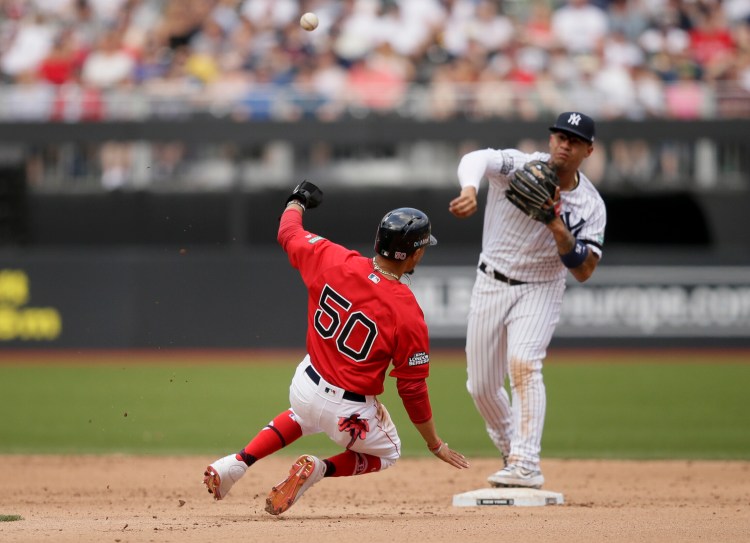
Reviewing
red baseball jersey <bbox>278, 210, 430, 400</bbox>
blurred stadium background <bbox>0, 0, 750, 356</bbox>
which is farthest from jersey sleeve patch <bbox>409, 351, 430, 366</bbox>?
blurred stadium background <bbox>0, 0, 750, 356</bbox>

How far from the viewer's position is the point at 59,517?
588cm

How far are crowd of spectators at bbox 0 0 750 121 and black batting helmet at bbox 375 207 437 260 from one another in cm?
943

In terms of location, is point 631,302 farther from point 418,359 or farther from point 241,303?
point 418,359

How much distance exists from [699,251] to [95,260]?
302 inches

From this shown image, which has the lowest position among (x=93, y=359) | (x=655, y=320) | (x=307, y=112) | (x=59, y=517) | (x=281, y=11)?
(x=93, y=359)

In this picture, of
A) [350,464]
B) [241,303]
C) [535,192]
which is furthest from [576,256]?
[241,303]

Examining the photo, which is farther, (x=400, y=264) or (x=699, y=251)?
(x=699, y=251)

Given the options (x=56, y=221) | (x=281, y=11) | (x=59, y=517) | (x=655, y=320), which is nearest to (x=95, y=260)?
(x=56, y=221)

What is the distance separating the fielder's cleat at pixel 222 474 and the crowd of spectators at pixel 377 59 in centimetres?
961

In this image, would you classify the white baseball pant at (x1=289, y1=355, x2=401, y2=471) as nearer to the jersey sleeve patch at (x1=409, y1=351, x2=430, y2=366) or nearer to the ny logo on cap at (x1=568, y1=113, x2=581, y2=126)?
the jersey sleeve patch at (x1=409, y1=351, x2=430, y2=366)

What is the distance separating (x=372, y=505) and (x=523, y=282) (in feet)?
5.00

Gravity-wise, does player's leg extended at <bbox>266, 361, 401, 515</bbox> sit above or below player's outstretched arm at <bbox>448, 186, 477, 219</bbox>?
below

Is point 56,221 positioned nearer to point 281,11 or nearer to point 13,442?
point 281,11

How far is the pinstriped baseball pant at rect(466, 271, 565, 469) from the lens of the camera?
649 cm
